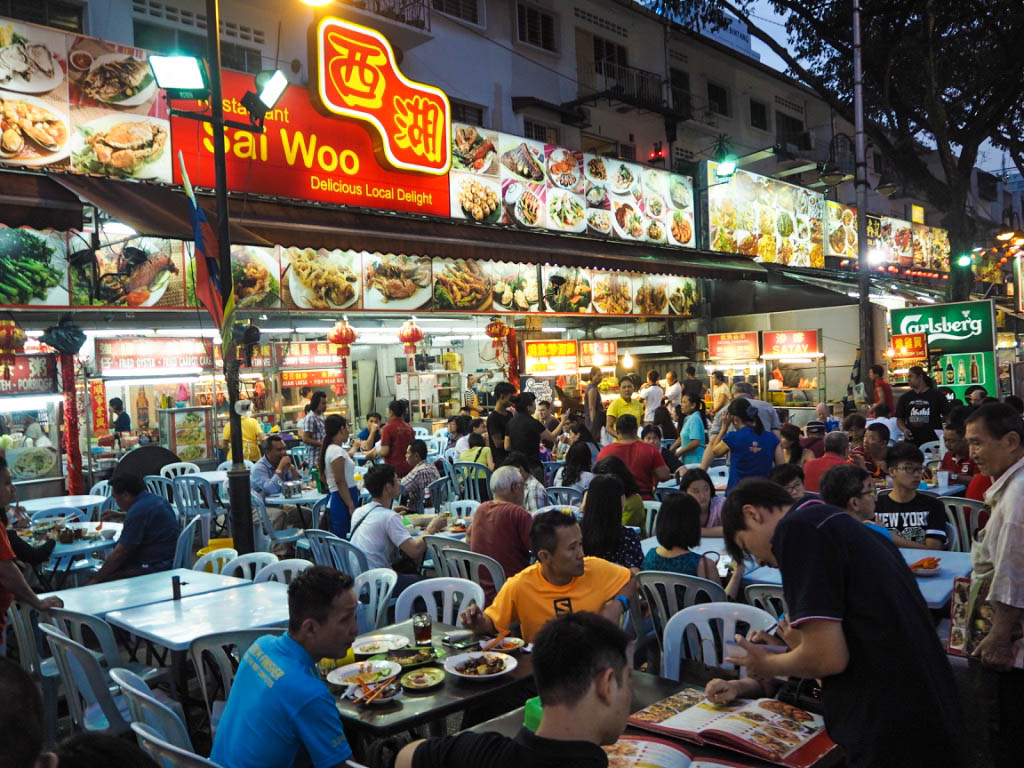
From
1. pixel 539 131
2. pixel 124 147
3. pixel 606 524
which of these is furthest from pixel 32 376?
pixel 539 131

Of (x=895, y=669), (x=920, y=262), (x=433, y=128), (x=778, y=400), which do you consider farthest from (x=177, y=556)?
(x=920, y=262)

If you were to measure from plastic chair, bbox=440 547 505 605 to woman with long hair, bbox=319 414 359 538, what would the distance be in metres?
2.21

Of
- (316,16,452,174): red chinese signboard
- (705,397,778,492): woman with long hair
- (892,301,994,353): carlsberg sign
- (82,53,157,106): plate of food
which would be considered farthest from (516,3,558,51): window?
(705,397,778,492): woman with long hair

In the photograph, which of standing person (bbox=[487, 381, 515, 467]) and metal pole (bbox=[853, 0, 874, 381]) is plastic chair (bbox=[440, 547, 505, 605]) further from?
metal pole (bbox=[853, 0, 874, 381])

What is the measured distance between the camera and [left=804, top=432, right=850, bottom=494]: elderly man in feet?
23.4

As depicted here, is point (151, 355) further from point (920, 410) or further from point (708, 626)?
point (920, 410)

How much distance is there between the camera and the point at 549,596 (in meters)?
4.04

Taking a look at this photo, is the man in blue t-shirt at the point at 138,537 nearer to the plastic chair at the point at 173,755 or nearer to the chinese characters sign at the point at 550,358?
the plastic chair at the point at 173,755

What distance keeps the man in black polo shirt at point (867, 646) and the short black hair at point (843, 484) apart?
2318 mm

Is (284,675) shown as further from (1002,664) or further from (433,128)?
(433,128)

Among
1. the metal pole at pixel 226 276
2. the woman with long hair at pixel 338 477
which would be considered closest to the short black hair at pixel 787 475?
the woman with long hair at pixel 338 477

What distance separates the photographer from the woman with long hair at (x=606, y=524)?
15.9 ft

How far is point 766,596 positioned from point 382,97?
33.2 ft

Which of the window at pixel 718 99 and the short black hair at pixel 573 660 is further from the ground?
the window at pixel 718 99
